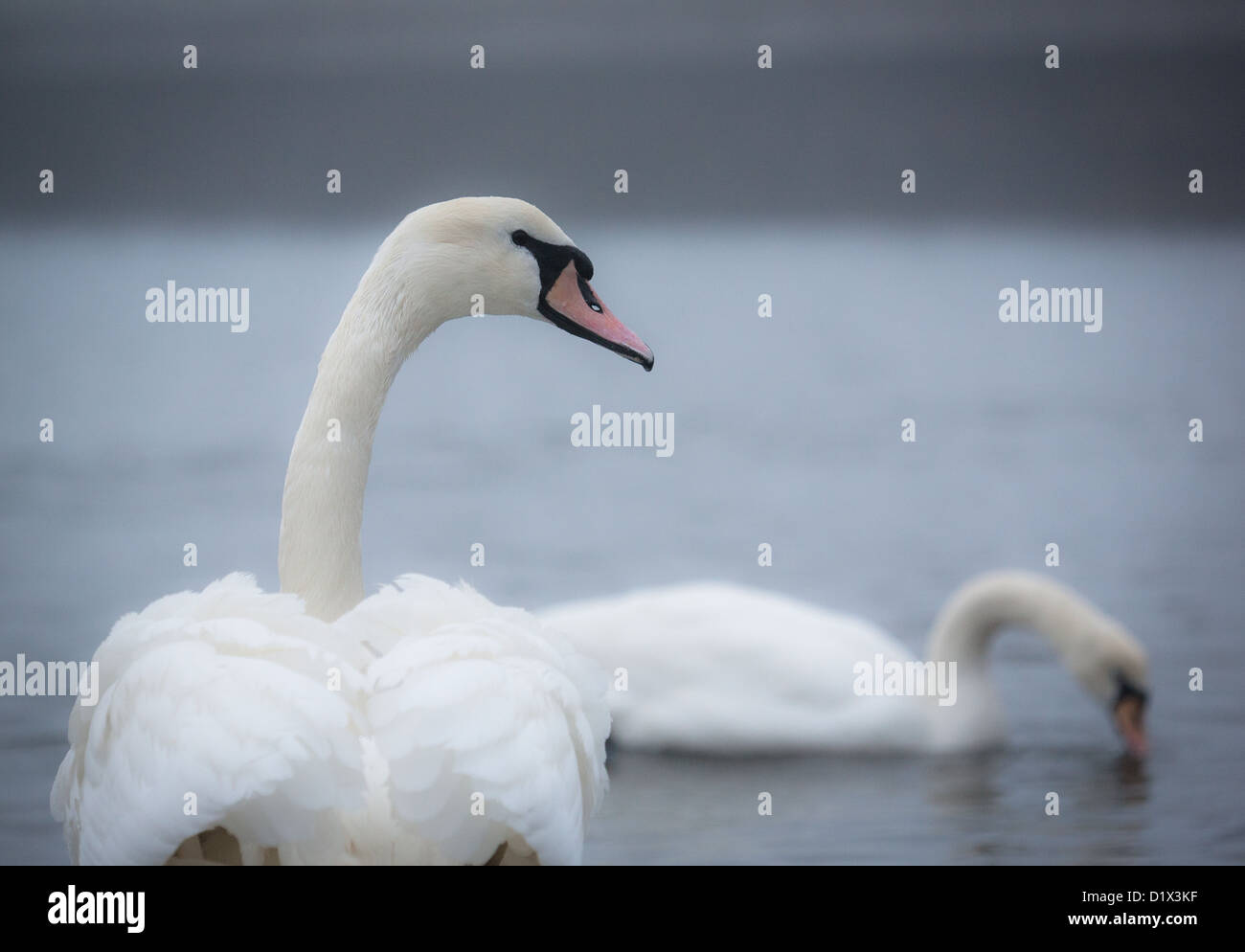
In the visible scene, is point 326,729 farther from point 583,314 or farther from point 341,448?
point 583,314

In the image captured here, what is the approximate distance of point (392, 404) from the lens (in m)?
6.93

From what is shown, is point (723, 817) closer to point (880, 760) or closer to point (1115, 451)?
point (880, 760)

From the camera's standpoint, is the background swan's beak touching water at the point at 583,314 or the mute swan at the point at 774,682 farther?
the mute swan at the point at 774,682

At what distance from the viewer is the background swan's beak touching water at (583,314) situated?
2076mm

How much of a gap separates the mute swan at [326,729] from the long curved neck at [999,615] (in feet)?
6.33

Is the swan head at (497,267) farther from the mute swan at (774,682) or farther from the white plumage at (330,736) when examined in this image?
the mute swan at (774,682)

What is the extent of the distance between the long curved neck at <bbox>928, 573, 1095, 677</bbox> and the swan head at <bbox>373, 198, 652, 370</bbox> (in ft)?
5.76

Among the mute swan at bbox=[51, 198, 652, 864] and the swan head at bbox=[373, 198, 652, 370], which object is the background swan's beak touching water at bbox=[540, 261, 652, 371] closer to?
the swan head at bbox=[373, 198, 652, 370]

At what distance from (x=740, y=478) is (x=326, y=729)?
439 cm

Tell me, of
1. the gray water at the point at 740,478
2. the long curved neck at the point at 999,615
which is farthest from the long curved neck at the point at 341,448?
the long curved neck at the point at 999,615

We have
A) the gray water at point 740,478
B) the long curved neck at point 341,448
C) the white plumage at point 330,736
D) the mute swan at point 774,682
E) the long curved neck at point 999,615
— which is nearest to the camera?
the white plumage at point 330,736

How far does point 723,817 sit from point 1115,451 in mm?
3024

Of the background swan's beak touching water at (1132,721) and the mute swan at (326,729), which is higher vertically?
the mute swan at (326,729)

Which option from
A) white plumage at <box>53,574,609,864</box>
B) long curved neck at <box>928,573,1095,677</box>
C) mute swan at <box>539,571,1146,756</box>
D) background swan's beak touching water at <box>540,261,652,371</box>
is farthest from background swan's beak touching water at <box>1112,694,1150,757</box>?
white plumage at <box>53,574,609,864</box>
